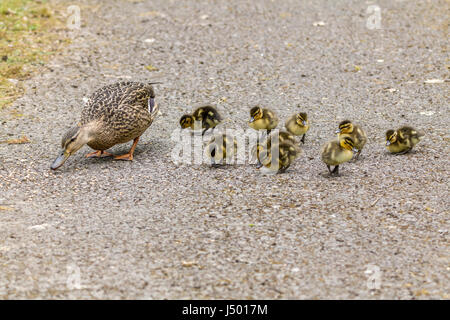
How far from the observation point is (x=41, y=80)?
7250 millimetres

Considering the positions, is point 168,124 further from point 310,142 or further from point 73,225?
point 73,225

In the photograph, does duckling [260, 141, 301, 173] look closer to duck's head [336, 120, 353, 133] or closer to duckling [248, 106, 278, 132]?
duck's head [336, 120, 353, 133]

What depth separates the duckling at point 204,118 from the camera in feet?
19.6

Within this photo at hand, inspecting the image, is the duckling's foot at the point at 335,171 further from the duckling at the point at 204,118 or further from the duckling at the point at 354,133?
the duckling at the point at 204,118

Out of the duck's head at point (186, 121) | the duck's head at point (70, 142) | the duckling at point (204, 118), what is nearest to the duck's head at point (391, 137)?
the duckling at point (204, 118)

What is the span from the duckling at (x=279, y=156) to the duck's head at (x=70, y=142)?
1578mm

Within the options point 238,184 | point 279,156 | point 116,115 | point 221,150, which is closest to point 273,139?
point 279,156

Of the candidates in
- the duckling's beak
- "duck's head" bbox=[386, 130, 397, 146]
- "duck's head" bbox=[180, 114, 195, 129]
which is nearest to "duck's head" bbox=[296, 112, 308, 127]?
"duck's head" bbox=[386, 130, 397, 146]

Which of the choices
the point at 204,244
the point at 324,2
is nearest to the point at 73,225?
the point at 204,244

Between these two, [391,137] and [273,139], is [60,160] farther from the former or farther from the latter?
[391,137]

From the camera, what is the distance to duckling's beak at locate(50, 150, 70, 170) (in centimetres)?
514

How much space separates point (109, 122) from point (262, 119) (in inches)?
56.6

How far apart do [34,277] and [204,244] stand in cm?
107

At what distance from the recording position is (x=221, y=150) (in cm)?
524
